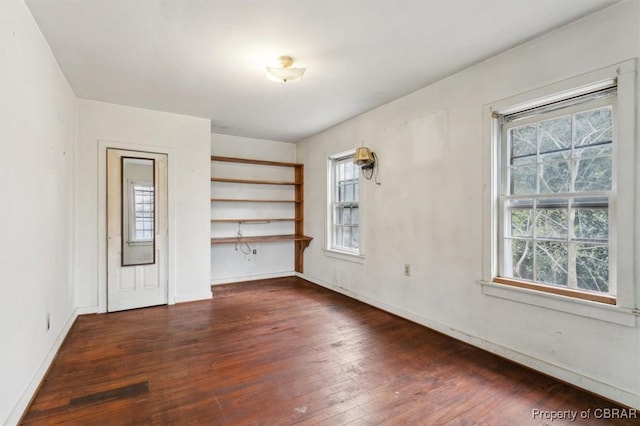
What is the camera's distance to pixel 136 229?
409cm

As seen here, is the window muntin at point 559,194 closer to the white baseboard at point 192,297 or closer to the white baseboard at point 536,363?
the white baseboard at point 536,363

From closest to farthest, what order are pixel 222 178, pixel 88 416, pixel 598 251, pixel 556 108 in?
pixel 88 416, pixel 598 251, pixel 556 108, pixel 222 178

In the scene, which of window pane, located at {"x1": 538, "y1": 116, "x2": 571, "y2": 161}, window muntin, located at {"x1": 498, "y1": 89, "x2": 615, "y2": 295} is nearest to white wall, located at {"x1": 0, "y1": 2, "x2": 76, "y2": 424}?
window muntin, located at {"x1": 498, "y1": 89, "x2": 615, "y2": 295}

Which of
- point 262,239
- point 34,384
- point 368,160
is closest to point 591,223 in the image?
point 368,160

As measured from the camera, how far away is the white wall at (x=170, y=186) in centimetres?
382

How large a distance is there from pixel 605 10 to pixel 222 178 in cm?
487

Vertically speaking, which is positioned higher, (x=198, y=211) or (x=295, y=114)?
(x=295, y=114)

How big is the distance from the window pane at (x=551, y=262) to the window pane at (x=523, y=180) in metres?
0.45

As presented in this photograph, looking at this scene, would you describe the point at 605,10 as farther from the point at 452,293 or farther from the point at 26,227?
the point at 26,227

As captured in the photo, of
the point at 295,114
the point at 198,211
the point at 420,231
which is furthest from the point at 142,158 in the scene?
the point at 420,231

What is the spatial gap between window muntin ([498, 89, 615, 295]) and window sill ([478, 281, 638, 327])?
0.14m

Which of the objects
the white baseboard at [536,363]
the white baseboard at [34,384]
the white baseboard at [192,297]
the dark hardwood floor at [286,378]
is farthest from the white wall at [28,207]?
the white baseboard at [536,363]

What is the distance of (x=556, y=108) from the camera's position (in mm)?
2459

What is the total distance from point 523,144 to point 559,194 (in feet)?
1.79
